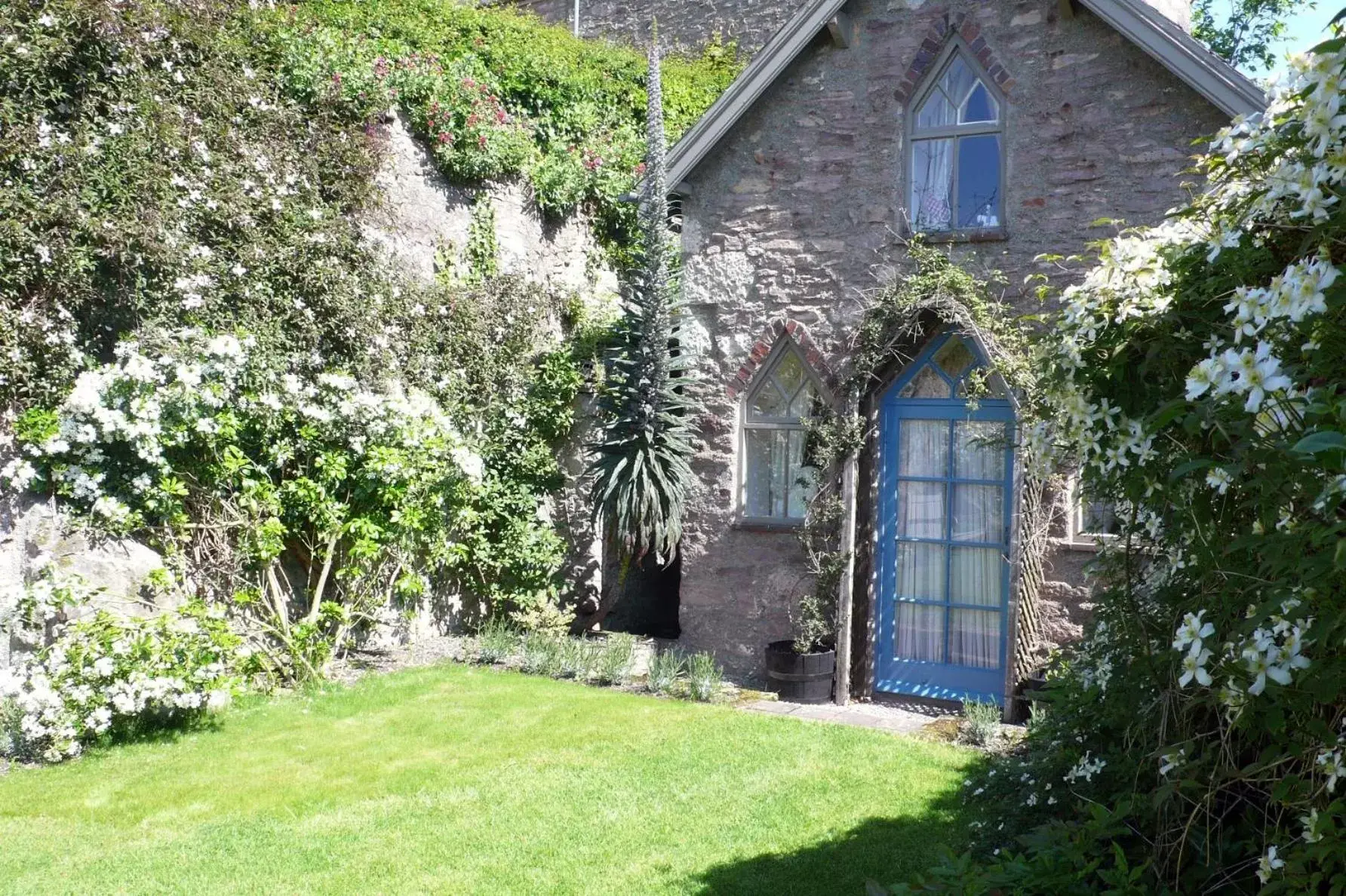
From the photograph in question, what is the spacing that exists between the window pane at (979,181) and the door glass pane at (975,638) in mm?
2860

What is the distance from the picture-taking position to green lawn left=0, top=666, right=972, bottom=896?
4582 millimetres

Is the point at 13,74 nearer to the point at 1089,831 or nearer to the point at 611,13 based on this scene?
the point at 1089,831

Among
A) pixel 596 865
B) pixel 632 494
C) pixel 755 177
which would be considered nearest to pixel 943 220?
pixel 755 177

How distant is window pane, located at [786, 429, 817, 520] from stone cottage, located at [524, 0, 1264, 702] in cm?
2

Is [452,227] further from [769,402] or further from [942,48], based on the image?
[942,48]

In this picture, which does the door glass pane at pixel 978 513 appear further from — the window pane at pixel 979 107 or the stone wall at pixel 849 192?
the window pane at pixel 979 107

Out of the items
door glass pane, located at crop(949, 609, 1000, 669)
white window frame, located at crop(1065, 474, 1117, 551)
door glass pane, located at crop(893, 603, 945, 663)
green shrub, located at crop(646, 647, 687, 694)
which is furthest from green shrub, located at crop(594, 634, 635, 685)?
white window frame, located at crop(1065, 474, 1117, 551)

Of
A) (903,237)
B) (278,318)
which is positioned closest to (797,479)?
(903,237)

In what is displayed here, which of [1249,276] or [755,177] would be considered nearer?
[1249,276]

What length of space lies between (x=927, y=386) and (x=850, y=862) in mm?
4143

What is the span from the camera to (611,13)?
16188mm

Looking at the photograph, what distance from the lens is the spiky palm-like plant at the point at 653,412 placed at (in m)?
8.53

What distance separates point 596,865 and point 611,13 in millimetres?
14405

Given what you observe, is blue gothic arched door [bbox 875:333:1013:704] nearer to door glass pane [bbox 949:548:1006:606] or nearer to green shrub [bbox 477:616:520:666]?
door glass pane [bbox 949:548:1006:606]
